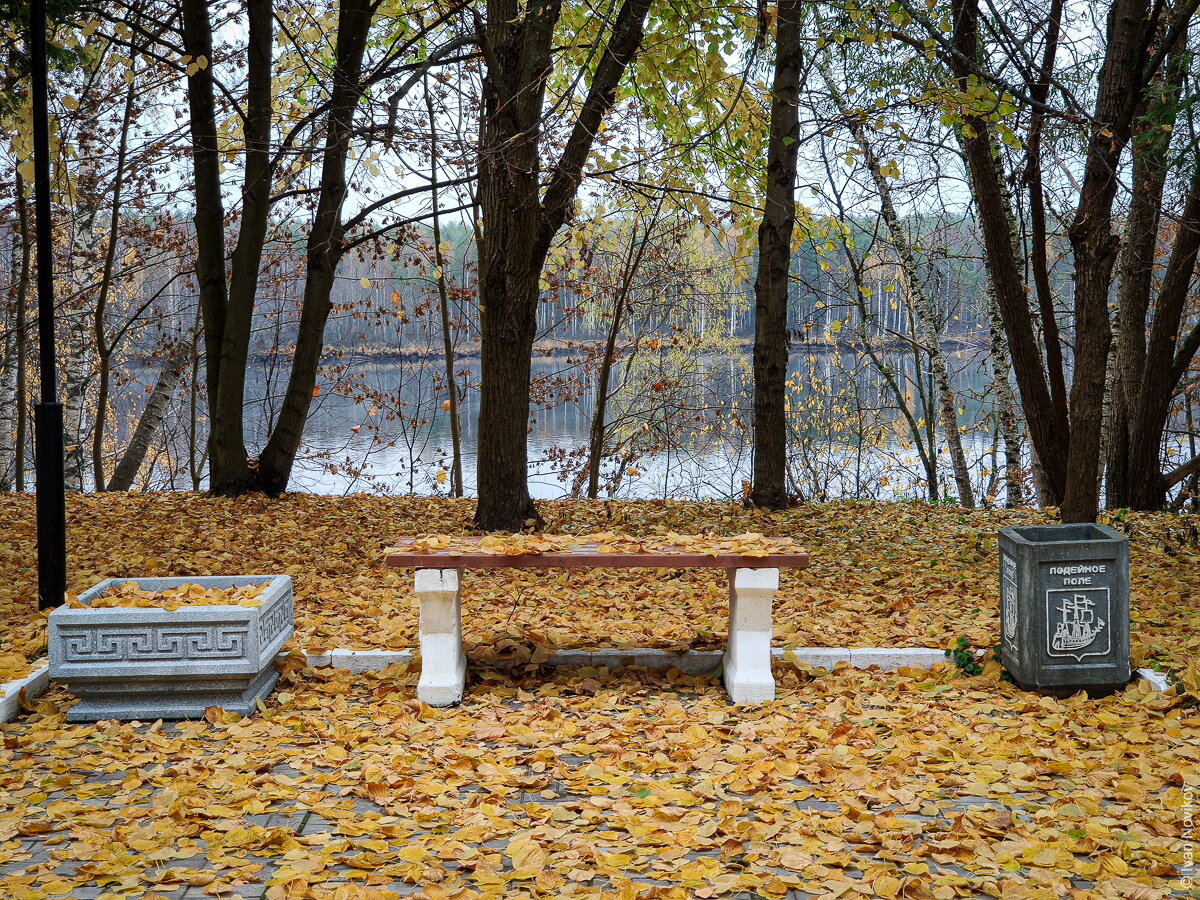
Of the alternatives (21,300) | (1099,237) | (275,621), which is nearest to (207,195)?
(21,300)

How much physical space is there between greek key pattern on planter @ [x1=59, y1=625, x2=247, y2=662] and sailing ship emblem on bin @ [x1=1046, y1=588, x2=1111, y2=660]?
3.90 meters

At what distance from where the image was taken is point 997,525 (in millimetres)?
8906

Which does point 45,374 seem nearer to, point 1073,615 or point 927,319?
point 1073,615

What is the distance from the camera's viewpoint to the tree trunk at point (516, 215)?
7.62m

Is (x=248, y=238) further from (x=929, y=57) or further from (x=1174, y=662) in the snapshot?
(x=1174, y=662)

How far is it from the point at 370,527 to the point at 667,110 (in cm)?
522

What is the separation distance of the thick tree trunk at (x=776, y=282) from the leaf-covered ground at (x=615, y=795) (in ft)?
15.8

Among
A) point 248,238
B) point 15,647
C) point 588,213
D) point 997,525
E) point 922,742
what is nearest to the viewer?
point 922,742

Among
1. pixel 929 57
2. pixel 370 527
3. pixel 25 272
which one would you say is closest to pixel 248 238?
pixel 370 527

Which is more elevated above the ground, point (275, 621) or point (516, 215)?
point (516, 215)

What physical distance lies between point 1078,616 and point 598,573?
3.67 metres

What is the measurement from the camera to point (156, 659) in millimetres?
4547

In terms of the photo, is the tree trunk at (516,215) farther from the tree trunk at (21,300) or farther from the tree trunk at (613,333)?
Result: the tree trunk at (21,300)

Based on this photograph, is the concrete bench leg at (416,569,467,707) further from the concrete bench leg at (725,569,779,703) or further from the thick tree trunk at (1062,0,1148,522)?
the thick tree trunk at (1062,0,1148,522)
